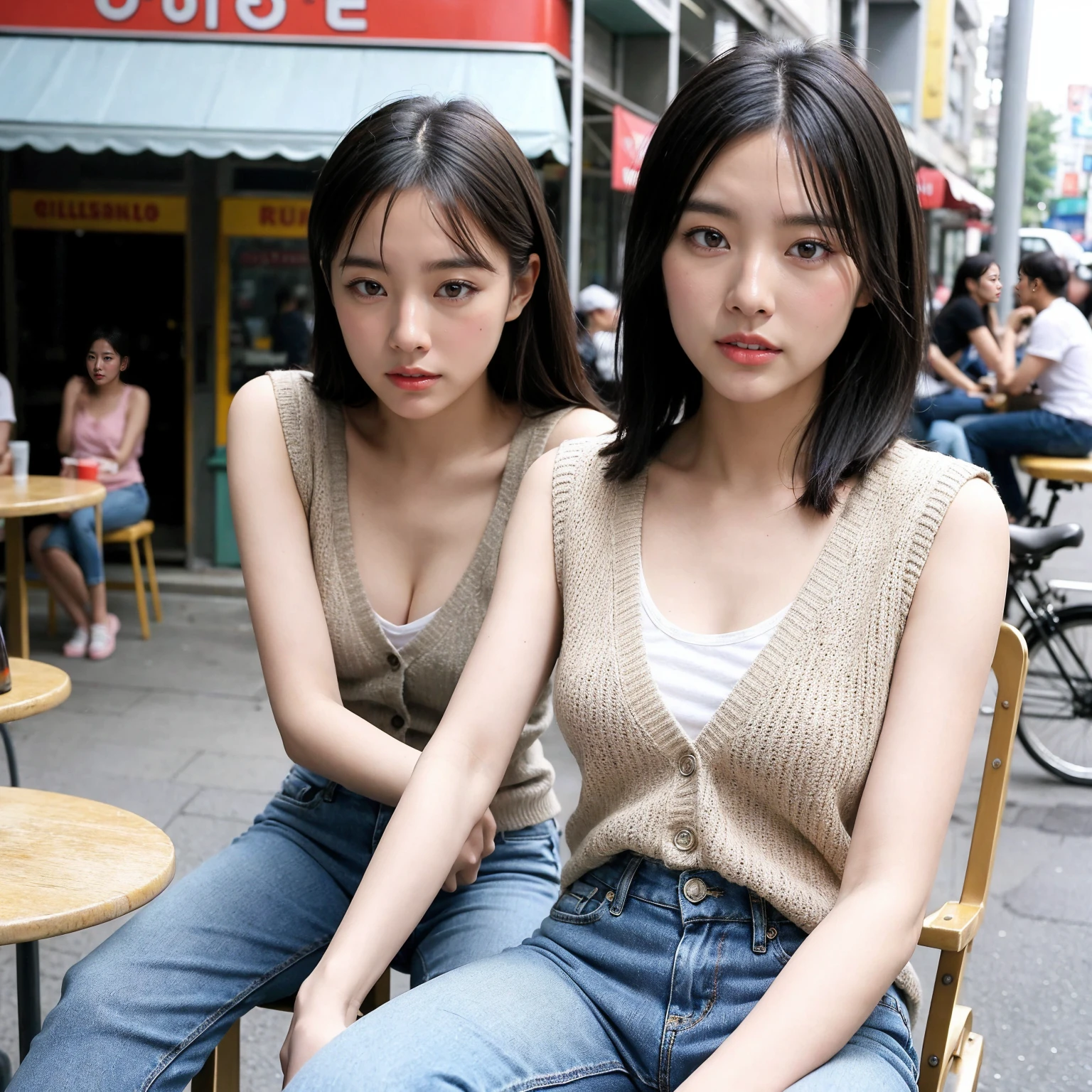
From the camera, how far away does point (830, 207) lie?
1.48 meters

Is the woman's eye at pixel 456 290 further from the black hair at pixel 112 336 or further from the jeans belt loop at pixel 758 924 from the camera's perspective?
the black hair at pixel 112 336

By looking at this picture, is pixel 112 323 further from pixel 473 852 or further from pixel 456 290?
pixel 473 852

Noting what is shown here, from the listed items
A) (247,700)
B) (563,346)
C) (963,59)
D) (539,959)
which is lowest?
(247,700)

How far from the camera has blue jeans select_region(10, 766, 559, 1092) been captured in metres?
1.53

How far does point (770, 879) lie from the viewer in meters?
1.45

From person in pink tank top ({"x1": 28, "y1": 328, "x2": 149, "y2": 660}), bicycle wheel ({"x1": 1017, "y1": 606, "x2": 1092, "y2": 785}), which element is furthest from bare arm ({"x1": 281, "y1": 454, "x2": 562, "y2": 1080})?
person in pink tank top ({"x1": 28, "y1": 328, "x2": 149, "y2": 660})

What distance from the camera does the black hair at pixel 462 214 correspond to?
1.77 meters

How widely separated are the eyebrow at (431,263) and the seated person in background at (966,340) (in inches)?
237

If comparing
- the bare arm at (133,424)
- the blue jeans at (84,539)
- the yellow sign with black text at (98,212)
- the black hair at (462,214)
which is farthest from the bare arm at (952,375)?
the black hair at (462,214)

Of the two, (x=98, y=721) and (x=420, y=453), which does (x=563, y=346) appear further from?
(x=98, y=721)

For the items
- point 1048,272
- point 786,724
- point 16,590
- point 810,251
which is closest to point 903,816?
point 786,724

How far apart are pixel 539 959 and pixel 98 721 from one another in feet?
14.2

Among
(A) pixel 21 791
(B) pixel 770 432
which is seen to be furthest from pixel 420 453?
(A) pixel 21 791

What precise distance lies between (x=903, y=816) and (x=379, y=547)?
0.85 m
